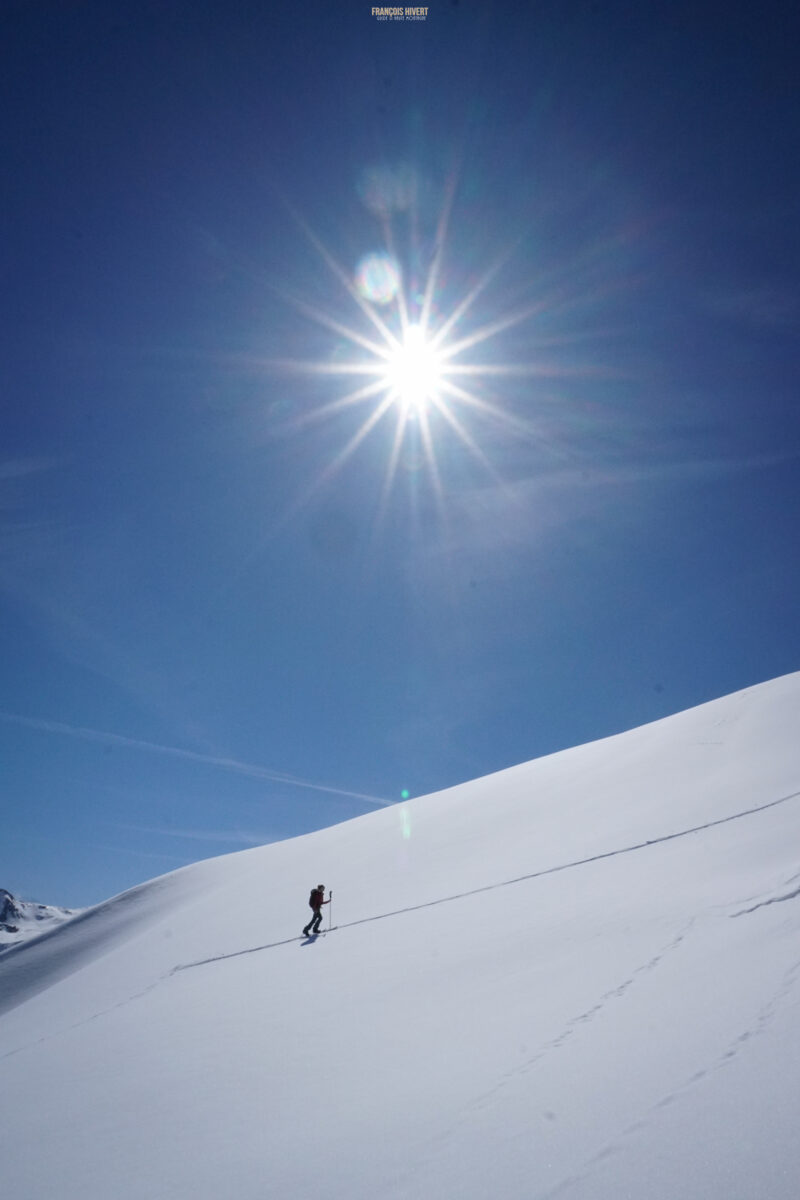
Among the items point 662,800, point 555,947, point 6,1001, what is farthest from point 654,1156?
point 6,1001

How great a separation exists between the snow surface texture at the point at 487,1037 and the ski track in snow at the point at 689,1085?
2 cm

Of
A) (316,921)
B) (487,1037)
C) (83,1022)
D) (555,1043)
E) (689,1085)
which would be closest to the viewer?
(689,1085)

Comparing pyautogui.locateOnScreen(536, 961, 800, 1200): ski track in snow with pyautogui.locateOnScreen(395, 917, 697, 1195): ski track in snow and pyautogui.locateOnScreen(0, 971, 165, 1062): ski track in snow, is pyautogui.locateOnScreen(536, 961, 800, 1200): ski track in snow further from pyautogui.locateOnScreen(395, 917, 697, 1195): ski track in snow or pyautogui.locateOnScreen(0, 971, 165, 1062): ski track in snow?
pyautogui.locateOnScreen(0, 971, 165, 1062): ski track in snow

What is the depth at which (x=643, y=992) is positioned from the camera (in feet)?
15.8

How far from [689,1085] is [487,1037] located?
74.2 inches

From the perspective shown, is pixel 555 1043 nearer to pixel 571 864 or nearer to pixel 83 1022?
pixel 571 864

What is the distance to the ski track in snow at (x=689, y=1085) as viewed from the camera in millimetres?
2920

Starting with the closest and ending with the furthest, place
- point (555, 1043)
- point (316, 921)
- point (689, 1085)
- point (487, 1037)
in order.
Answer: point (689, 1085)
point (555, 1043)
point (487, 1037)
point (316, 921)

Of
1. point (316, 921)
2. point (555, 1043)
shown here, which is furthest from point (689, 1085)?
point (316, 921)

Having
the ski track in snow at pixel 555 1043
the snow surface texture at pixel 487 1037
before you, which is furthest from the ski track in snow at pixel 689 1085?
the ski track in snow at pixel 555 1043

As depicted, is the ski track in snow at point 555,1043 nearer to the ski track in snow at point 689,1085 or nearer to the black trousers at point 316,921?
the ski track in snow at point 689,1085

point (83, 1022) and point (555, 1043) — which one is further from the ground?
point (83, 1022)

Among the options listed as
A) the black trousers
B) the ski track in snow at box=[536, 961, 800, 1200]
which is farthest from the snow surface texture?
the black trousers

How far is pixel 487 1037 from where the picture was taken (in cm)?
489
